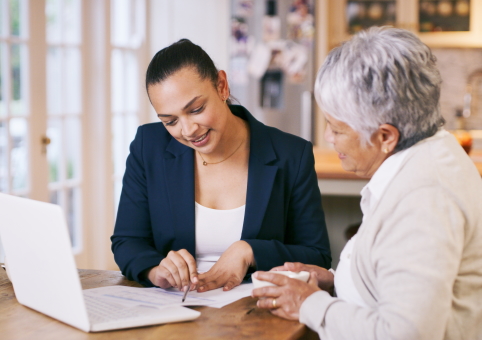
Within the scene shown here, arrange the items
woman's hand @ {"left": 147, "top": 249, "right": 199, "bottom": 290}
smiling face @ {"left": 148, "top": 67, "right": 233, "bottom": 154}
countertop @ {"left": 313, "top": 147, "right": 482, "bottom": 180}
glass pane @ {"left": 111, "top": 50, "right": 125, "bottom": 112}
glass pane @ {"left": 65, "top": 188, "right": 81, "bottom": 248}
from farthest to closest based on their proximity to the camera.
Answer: glass pane @ {"left": 111, "top": 50, "right": 125, "bottom": 112} → glass pane @ {"left": 65, "top": 188, "right": 81, "bottom": 248} → countertop @ {"left": 313, "top": 147, "right": 482, "bottom": 180} → smiling face @ {"left": 148, "top": 67, "right": 233, "bottom": 154} → woman's hand @ {"left": 147, "top": 249, "right": 199, "bottom": 290}

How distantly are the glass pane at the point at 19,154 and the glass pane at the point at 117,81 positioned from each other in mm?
987

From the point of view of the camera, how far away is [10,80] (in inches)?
119

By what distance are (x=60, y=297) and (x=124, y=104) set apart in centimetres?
325

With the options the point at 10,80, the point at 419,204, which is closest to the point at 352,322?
the point at 419,204

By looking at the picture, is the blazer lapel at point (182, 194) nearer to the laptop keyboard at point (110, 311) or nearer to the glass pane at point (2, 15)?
the laptop keyboard at point (110, 311)

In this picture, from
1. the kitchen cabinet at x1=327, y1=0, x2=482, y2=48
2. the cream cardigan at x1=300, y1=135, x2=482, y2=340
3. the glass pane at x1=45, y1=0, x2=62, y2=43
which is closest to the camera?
the cream cardigan at x1=300, y1=135, x2=482, y2=340

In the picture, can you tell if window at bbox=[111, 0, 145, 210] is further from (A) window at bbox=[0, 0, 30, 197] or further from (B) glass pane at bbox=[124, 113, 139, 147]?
(A) window at bbox=[0, 0, 30, 197]

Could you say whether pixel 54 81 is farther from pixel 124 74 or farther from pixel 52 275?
pixel 52 275

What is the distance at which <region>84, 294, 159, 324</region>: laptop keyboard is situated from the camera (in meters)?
1.09

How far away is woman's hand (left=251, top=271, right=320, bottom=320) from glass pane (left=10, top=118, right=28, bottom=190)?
2.28 metres

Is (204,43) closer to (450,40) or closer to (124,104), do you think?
(124,104)

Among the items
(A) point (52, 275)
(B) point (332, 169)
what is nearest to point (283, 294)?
(A) point (52, 275)

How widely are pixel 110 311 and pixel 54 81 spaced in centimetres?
260

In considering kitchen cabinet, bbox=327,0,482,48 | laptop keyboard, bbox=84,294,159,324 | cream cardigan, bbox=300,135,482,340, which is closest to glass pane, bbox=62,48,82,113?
kitchen cabinet, bbox=327,0,482,48
